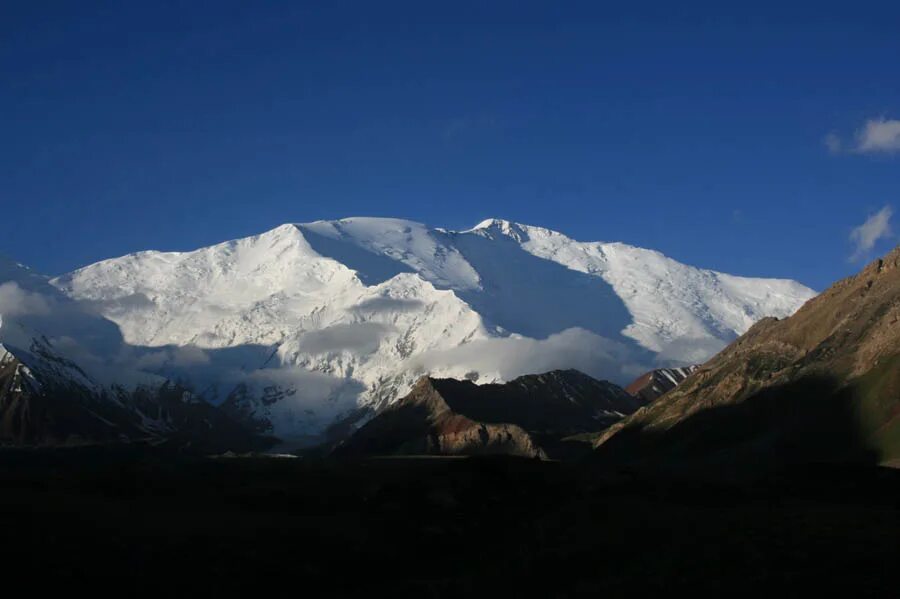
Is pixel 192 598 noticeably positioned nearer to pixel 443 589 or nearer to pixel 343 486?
pixel 443 589

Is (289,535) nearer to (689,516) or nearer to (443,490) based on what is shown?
(443,490)

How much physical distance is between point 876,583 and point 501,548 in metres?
39.2

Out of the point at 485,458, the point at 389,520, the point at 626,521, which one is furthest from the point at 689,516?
the point at 485,458

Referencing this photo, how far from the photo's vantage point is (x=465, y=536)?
102m

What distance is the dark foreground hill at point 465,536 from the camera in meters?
70.7

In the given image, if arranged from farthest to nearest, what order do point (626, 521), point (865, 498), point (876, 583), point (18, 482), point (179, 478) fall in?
point (179, 478) < point (18, 482) < point (865, 498) < point (626, 521) < point (876, 583)

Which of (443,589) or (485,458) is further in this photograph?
(485,458)

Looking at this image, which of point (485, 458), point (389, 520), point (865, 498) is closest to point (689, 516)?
point (865, 498)

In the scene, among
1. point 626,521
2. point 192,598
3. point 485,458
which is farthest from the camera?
point 485,458

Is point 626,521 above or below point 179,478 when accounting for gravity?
below

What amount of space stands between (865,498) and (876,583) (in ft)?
154

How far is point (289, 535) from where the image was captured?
307 feet

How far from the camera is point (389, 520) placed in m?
106

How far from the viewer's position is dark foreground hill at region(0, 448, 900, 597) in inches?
2783
